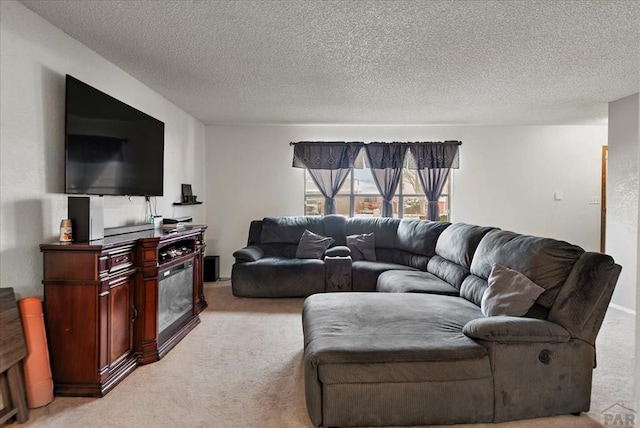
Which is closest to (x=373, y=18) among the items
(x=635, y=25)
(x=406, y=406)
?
(x=635, y=25)

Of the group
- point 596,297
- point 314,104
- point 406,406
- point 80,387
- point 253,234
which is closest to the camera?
point 406,406

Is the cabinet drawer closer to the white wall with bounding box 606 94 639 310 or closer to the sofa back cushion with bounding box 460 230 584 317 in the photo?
the sofa back cushion with bounding box 460 230 584 317

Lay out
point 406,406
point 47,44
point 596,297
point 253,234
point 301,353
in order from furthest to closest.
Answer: point 253,234, point 301,353, point 47,44, point 596,297, point 406,406

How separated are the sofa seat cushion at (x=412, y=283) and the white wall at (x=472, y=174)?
7.09 ft

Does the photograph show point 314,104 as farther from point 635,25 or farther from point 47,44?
point 635,25

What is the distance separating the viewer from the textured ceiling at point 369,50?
2127 millimetres

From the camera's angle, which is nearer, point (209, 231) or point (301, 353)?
point (301, 353)

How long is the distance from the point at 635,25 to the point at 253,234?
4.34 m

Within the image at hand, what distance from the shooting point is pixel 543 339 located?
1.82 meters

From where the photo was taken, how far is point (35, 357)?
6.40 ft

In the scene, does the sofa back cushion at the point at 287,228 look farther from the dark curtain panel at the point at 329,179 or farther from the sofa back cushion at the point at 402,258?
the sofa back cushion at the point at 402,258

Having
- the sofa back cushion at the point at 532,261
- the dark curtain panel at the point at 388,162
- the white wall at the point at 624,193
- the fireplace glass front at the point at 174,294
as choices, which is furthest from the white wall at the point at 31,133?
the white wall at the point at 624,193

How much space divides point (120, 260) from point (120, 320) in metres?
0.41

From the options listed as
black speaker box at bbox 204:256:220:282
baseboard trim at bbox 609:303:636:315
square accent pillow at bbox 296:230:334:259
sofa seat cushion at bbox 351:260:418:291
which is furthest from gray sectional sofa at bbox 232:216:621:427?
black speaker box at bbox 204:256:220:282
